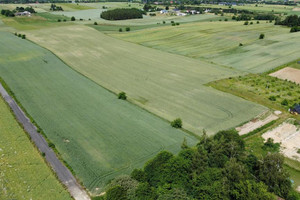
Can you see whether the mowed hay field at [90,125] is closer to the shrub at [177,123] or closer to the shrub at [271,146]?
the shrub at [177,123]

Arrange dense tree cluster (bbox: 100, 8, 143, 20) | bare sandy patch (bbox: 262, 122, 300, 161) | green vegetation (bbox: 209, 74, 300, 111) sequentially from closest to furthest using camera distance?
bare sandy patch (bbox: 262, 122, 300, 161) < green vegetation (bbox: 209, 74, 300, 111) < dense tree cluster (bbox: 100, 8, 143, 20)

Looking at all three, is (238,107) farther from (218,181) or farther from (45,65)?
(45,65)

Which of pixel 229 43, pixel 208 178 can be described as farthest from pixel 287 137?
pixel 229 43

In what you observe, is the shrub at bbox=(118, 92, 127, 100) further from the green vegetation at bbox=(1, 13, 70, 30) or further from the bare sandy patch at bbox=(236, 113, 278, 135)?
the green vegetation at bbox=(1, 13, 70, 30)

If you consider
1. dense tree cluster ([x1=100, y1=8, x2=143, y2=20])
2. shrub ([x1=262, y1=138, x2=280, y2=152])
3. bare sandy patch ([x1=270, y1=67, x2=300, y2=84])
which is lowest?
shrub ([x1=262, y1=138, x2=280, y2=152])

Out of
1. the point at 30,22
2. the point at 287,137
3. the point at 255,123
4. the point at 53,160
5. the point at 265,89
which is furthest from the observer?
the point at 30,22

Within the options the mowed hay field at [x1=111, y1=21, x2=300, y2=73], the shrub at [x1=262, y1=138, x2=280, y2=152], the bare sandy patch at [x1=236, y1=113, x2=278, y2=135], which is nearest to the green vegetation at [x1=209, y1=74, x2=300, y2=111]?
the bare sandy patch at [x1=236, y1=113, x2=278, y2=135]

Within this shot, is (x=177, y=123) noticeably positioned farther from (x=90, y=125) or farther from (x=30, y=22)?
(x=30, y=22)
